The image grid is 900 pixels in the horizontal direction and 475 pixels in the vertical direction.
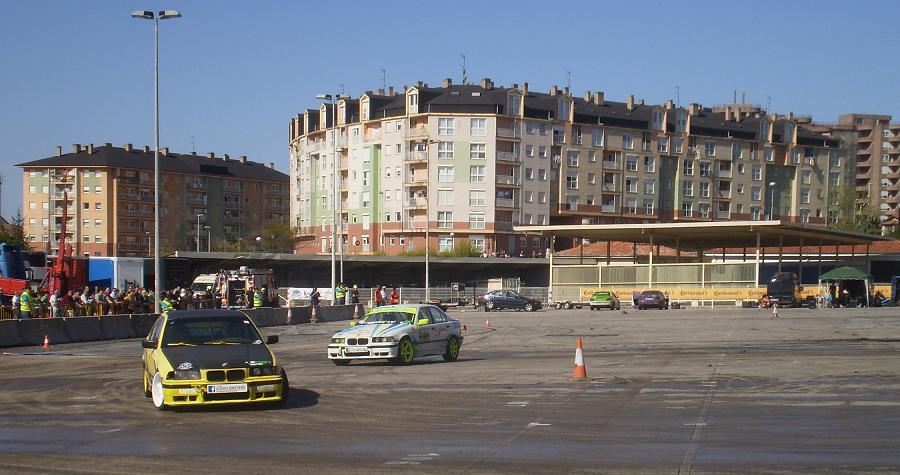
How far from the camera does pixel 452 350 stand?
2588 centimetres

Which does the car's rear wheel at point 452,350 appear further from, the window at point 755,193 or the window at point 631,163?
the window at point 755,193

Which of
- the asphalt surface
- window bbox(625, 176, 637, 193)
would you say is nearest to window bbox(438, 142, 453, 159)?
window bbox(625, 176, 637, 193)

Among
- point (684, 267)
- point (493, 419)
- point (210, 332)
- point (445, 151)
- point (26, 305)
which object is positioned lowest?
point (684, 267)

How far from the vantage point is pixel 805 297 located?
230ft

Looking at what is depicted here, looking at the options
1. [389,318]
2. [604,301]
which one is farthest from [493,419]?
[604,301]

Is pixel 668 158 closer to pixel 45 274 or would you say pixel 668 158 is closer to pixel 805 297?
pixel 805 297

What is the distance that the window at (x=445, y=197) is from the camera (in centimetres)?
10912

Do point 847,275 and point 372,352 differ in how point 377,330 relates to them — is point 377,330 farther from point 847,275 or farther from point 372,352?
point 847,275

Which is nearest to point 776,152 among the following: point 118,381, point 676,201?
point 676,201

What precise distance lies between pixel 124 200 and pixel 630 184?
208 ft

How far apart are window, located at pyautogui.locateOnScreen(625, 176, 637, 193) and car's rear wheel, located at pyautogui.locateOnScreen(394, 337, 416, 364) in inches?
3760

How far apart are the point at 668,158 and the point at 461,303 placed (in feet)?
158

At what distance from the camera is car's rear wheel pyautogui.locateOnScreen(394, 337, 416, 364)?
78.0ft

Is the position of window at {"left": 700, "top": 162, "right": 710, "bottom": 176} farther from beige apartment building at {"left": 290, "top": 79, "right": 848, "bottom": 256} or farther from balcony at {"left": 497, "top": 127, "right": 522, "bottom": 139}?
balcony at {"left": 497, "top": 127, "right": 522, "bottom": 139}
